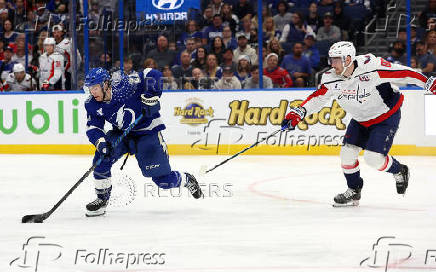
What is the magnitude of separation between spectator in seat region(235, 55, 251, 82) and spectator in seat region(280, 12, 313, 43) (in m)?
0.58

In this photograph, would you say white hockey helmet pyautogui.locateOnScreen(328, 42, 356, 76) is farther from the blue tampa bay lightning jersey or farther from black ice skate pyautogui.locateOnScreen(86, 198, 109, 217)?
black ice skate pyautogui.locateOnScreen(86, 198, 109, 217)

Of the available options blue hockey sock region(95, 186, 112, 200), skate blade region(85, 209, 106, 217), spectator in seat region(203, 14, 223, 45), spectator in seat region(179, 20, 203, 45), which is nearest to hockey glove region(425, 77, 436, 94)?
blue hockey sock region(95, 186, 112, 200)

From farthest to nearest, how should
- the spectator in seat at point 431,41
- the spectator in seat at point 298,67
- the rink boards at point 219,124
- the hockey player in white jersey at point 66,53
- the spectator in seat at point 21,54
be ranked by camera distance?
1. the spectator in seat at point 21,54
2. the hockey player in white jersey at point 66,53
3. the spectator in seat at point 298,67
4. the spectator in seat at point 431,41
5. the rink boards at point 219,124

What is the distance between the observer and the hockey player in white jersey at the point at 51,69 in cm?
1155

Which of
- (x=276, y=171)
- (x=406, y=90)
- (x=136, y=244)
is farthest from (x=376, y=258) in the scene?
(x=406, y=90)

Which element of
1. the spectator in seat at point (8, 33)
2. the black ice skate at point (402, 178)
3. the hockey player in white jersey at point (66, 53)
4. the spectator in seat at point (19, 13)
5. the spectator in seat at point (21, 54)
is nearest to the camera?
the black ice skate at point (402, 178)

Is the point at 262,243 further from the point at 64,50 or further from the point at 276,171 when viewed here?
the point at 64,50

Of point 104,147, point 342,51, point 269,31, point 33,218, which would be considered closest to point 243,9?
point 269,31

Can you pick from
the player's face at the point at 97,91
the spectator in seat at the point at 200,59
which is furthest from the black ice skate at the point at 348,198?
the spectator in seat at the point at 200,59

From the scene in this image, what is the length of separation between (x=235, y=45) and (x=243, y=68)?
13.5 inches

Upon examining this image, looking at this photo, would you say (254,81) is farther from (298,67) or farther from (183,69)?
(183,69)

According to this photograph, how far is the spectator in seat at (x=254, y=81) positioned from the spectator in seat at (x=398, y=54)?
157 centimetres

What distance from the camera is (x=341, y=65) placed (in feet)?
19.9

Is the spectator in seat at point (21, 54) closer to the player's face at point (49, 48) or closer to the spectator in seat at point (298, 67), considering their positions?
the player's face at point (49, 48)
